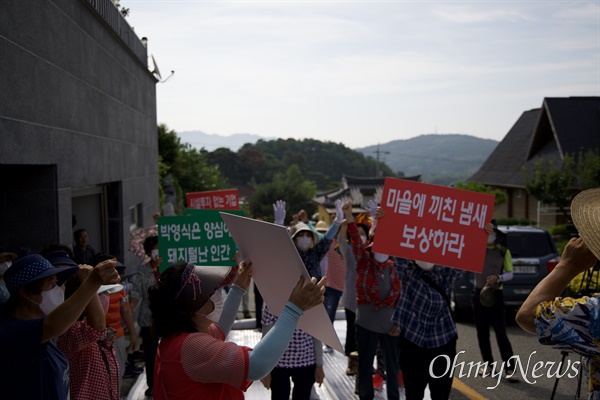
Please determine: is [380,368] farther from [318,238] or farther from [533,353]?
[533,353]

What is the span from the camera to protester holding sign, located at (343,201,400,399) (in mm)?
6414

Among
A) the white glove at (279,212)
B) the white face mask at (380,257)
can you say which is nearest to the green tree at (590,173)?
the white face mask at (380,257)

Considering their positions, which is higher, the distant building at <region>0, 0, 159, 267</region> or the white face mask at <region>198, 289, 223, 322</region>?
the distant building at <region>0, 0, 159, 267</region>

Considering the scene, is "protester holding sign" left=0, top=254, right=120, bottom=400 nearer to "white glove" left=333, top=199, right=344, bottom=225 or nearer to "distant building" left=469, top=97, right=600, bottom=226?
"white glove" left=333, top=199, right=344, bottom=225

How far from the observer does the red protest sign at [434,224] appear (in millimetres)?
5578

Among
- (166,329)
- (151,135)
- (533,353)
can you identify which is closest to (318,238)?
(533,353)

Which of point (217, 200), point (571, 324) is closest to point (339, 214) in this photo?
point (571, 324)

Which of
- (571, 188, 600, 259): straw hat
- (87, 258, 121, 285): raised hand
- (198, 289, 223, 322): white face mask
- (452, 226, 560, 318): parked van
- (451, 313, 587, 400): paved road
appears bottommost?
(451, 313, 587, 400): paved road

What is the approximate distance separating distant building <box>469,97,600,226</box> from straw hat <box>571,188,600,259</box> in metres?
29.4

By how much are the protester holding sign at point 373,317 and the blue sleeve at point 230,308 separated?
2970 mm

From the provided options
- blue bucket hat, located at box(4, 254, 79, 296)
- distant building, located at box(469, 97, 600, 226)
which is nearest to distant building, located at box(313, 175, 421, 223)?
distant building, located at box(469, 97, 600, 226)

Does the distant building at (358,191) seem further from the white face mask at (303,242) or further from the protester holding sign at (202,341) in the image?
the protester holding sign at (202,341)

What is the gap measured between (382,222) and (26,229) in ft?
12.5

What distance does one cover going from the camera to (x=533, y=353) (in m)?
8.92
